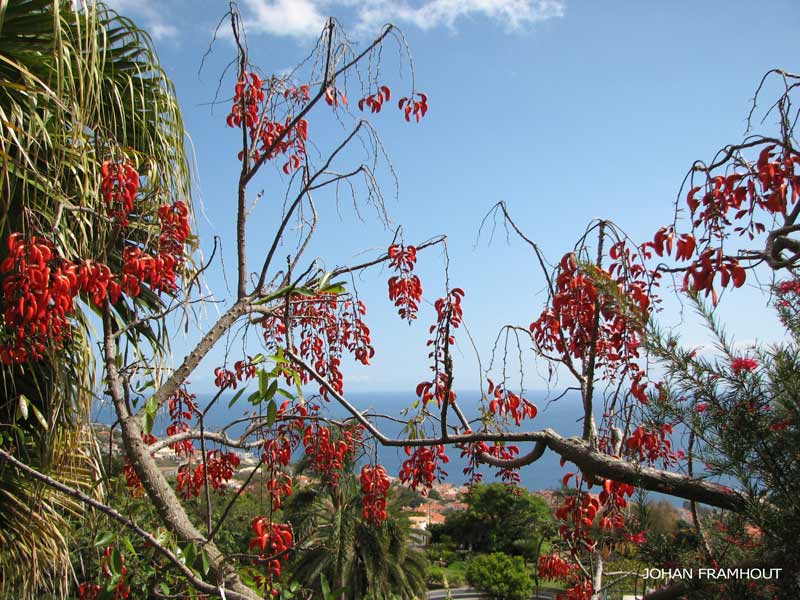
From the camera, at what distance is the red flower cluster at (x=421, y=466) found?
2.38 metres

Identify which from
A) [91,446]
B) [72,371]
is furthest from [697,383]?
[91,446]

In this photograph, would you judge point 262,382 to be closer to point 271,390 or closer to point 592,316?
point 271,390

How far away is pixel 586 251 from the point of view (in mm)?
1777

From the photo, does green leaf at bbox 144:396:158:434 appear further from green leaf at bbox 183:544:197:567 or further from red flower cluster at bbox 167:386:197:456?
red flower cluster at bbox 167:386:197:456

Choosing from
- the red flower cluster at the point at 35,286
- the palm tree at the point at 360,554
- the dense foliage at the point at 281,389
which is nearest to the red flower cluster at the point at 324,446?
the dense foliage at the point at 281,389

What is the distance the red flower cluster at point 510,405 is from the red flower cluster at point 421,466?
1.35 ft

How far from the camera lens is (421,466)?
238 centimetres

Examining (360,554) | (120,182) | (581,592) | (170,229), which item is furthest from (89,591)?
(360,554)

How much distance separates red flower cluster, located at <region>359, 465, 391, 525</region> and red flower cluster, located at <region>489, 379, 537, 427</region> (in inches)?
30.0

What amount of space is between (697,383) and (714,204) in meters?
0.50

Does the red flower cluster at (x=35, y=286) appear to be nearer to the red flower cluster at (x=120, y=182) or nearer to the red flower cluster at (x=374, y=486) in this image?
the red flower cluster at (x=120, y=182)

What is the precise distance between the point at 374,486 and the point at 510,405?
855 mm

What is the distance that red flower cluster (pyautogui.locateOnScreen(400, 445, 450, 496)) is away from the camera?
2377mm

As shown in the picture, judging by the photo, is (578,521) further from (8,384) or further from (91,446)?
(8,384)
